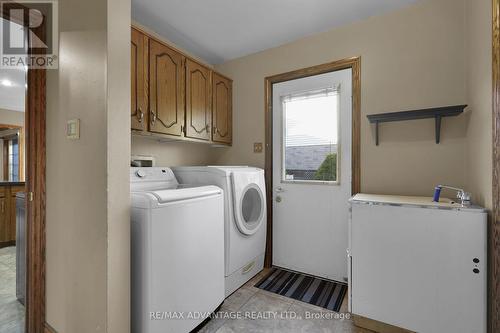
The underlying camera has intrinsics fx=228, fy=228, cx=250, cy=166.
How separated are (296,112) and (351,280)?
159 centimetres

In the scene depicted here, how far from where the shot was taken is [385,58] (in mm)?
1931

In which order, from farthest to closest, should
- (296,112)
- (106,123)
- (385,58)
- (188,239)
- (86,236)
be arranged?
(296,112) → (385,58) → (188,239) → (86,236) → (106,123)

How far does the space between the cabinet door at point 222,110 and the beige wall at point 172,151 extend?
0.81ft

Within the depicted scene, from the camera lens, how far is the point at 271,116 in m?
2.51

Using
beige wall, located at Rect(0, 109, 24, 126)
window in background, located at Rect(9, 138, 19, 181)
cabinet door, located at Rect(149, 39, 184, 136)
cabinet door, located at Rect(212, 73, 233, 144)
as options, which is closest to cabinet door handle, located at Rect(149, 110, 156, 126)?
cabinet door, located at Rect(149, 39, 184, 136)

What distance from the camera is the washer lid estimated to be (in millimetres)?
1265

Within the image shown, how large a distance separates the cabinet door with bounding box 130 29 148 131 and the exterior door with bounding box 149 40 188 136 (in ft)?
0.16

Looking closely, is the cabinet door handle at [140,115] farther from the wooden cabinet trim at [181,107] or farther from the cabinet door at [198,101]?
the cabinet door at [198,101]

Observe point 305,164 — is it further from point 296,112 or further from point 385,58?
point 385,58

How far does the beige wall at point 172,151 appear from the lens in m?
2.12

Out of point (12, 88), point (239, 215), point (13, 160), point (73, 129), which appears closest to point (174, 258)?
point (239, 215)

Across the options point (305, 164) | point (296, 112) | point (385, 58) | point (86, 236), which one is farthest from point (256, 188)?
point (385, 58)

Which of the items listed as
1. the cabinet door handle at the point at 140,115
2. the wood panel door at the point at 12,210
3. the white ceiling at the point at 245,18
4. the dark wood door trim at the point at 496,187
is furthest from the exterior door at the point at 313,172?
the wood panel door at the point at 12,210

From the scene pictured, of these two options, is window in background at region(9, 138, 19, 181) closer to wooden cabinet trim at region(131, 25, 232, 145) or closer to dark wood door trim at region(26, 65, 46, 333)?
dark wood door trim at region(26, 65, 46, 333)
